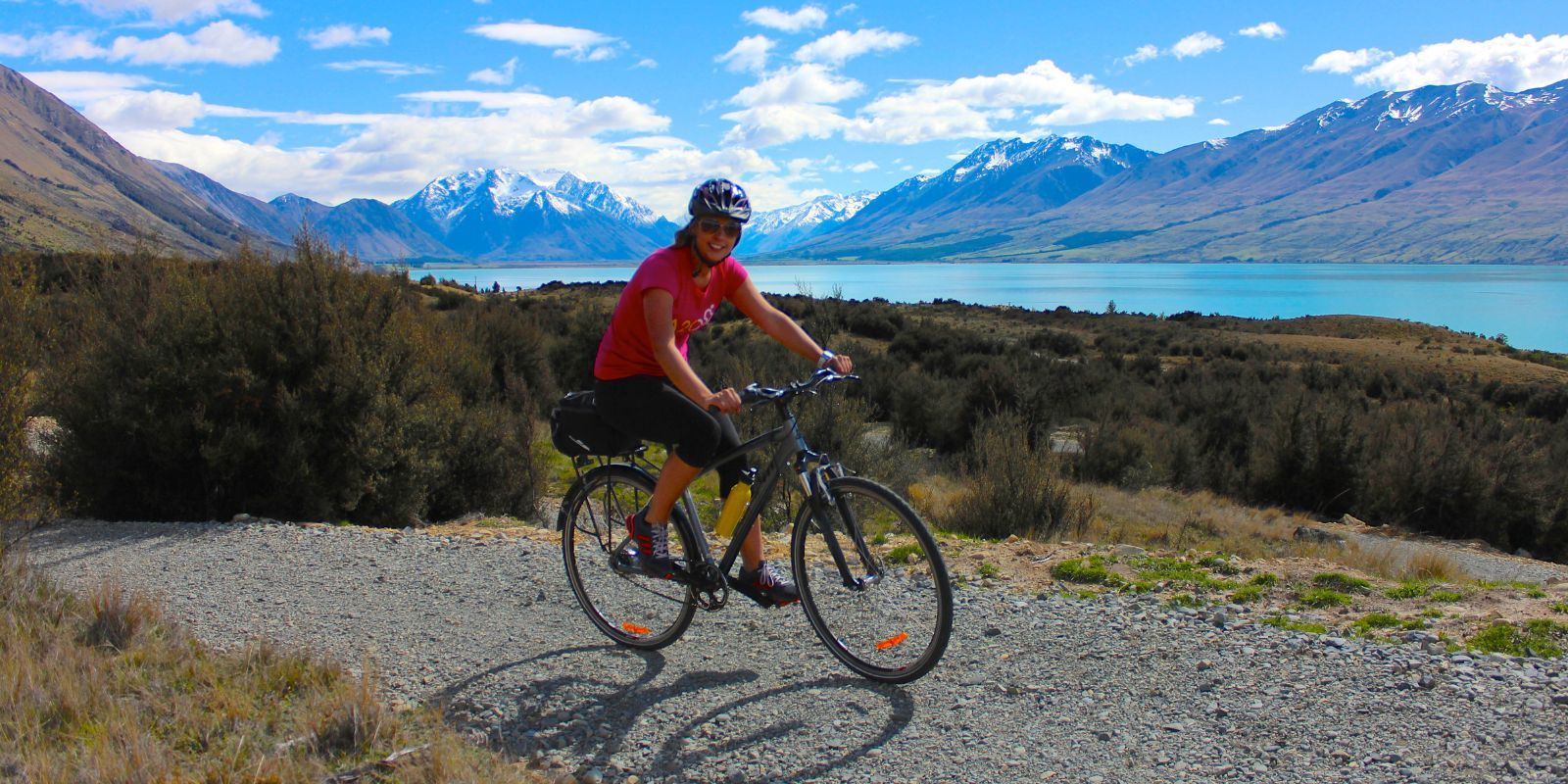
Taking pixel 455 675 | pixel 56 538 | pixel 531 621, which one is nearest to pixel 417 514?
pixel 56 538

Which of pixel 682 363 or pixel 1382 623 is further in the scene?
pixel 1382 623

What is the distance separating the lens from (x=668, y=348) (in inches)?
145

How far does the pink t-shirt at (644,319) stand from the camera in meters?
3.79

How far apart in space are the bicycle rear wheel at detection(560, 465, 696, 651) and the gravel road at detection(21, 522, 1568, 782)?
0.12 meters

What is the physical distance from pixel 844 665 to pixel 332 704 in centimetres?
199

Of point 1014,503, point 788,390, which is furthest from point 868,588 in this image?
point 1014,503

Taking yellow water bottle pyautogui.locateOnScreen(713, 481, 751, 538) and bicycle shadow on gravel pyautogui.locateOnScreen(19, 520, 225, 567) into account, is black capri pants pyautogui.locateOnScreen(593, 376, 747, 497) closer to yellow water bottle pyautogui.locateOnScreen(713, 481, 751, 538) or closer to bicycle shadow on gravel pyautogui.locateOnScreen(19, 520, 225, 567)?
yellow water bottle pyautogui.locateOnScreen(713, 481, 751, 538)

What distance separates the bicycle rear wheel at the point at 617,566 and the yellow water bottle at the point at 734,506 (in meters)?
0.22

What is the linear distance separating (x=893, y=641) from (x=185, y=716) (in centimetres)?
263

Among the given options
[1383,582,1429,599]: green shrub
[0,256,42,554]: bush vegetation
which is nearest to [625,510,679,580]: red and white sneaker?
[1383,582,1429,599]: green shrub

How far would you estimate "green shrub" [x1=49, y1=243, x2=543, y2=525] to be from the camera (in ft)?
23.9

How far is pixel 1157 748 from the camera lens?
3.29m

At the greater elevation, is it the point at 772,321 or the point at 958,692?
the point at 772,321

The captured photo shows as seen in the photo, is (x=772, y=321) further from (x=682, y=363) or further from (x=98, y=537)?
(x=98, y=537)
